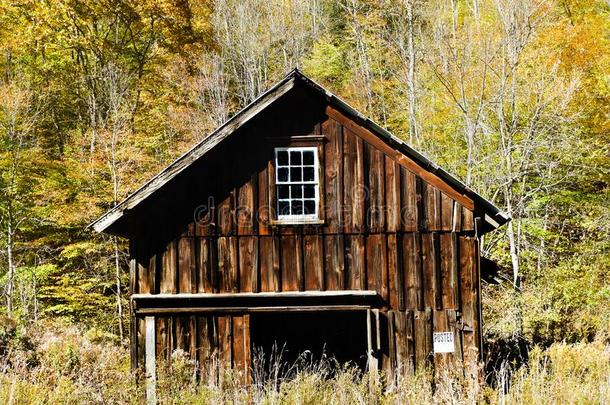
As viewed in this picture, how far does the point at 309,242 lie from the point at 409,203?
87.1 inches

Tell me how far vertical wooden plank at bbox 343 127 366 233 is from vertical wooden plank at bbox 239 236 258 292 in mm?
1944

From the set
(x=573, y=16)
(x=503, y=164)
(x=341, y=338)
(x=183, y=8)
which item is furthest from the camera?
(x=573, y=16)

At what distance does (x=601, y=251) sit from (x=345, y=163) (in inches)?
506

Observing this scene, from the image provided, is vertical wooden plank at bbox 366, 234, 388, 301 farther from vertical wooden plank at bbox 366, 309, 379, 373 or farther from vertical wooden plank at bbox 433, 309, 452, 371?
vertical wooden plank at bbox 433, 309, 452, 371

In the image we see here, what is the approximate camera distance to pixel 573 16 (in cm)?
2661

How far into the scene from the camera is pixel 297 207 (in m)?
12.2

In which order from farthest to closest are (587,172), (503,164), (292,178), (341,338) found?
(587,172) → (503,164) → (341,338) → (292,178)

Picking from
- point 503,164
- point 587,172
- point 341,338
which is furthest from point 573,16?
point 341,338

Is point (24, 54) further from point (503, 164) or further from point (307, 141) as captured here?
point (503, 164)

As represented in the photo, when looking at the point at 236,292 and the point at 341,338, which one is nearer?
the point at 236,292

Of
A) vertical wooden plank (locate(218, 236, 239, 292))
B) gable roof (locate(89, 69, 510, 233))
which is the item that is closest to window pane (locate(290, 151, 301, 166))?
gable roof (locate(89, 69, 510, 233))

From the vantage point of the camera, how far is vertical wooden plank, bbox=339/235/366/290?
11.9 metres

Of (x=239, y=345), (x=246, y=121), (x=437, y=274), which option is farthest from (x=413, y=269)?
(x=246, y=121)

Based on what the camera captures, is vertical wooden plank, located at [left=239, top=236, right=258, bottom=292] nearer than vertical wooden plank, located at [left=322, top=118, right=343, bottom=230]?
Yes
